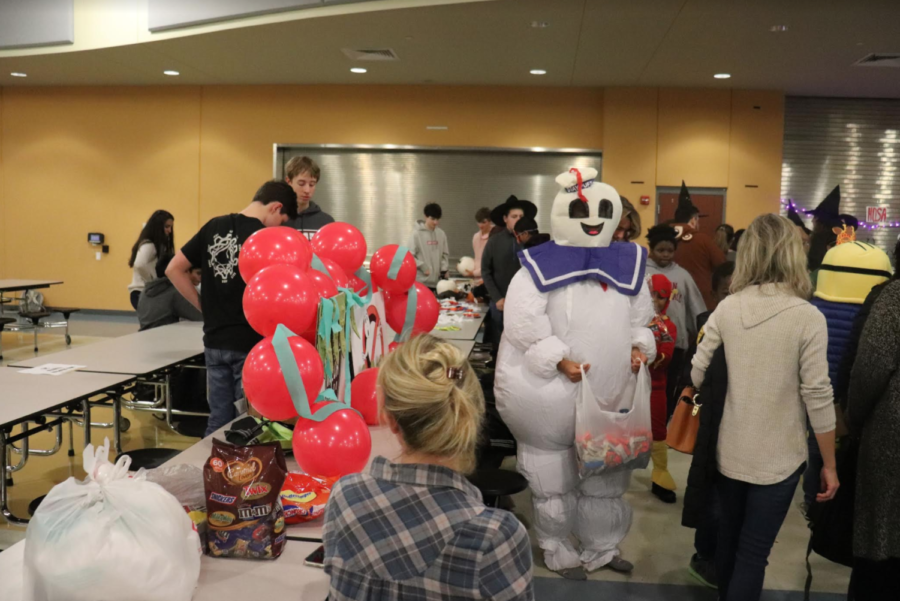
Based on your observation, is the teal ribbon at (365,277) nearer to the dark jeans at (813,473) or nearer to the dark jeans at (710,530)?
the dark jeans at (710,530)

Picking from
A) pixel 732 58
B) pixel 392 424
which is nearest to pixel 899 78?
pixel 732 58

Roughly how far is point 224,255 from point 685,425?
183 cm

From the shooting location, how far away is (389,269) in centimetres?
282

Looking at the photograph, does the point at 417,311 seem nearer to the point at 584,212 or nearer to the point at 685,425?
the point at 584,212

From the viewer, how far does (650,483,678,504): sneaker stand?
389cm

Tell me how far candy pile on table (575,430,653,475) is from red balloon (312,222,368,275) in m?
1.05

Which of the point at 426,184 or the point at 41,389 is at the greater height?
the point at 426,184

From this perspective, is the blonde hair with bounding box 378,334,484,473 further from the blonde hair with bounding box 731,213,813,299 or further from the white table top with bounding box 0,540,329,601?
the blonde hair with bounding box 731,213,813,299

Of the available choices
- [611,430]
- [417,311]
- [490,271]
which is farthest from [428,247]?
[611,430]

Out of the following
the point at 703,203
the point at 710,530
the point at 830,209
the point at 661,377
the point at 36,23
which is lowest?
the point at 710,530

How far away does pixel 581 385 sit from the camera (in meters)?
2.76

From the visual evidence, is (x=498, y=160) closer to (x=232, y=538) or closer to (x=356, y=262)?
(x=356, y=262)

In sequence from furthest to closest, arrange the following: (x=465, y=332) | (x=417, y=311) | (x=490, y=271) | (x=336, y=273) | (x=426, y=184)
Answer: (x=426, y=184) → (x=490, y=271) → (x=465, y=332) → (x=417, y=311) → (x=336, y=273)

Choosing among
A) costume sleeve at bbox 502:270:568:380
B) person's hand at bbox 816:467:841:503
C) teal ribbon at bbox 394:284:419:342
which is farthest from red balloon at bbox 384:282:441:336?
person's hand at bbox 816:467:841:503
